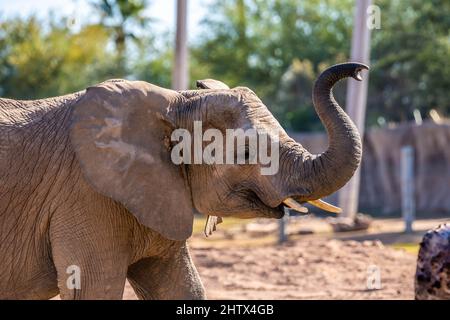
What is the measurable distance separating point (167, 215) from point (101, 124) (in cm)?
76

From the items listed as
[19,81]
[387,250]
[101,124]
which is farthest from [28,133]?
[19,81]

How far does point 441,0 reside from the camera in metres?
34.2

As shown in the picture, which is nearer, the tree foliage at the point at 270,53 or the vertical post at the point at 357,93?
the vertical post at the point at 357,93

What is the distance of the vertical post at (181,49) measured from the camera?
2161cm

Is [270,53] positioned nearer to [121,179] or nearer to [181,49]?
[181,49]

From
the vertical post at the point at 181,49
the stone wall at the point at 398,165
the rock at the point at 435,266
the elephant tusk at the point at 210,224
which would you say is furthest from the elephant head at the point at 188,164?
the stone wall at the point at 398,165

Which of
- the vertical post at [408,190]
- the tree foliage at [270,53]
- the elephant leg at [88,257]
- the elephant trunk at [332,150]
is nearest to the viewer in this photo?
the elephant trunk at [332,150]

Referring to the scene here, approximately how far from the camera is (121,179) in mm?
6848

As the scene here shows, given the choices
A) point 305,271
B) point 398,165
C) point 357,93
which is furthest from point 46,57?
point 305,271

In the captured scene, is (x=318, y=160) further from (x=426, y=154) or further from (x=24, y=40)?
(x=24, y=40)

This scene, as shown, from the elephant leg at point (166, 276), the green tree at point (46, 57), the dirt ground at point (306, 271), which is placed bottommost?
the dirt ground at point (306, 271)

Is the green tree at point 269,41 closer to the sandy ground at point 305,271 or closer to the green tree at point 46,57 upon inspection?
the green tree at point 46,57

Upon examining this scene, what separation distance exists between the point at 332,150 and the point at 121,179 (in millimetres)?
1425

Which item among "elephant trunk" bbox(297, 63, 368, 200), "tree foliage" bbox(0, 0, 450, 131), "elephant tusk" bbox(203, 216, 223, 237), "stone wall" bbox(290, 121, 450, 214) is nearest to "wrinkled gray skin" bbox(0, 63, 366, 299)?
"elephant trunk" bbox(297, 63, 368, 200)
